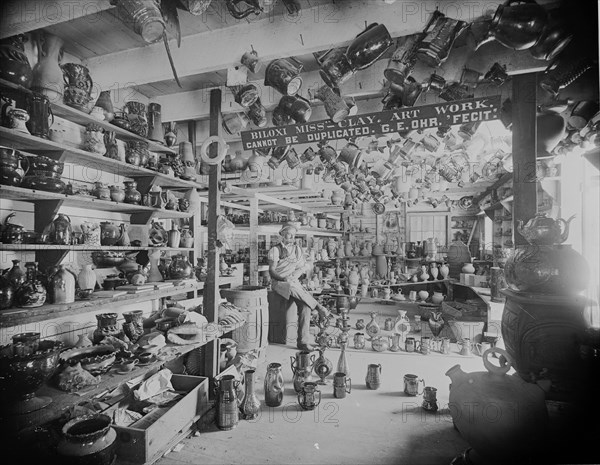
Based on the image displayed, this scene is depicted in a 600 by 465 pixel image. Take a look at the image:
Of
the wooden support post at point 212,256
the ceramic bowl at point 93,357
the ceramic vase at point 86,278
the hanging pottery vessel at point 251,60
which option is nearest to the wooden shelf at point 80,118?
the wooden support post at point 212,256

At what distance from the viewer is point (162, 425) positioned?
253cm

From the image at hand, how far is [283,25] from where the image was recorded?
231 cm

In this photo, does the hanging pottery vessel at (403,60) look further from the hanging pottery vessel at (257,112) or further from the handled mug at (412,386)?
the handled mug at (412,386)

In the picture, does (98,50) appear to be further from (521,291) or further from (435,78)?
(521,291)

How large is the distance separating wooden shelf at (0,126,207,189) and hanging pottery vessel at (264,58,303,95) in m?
1.60

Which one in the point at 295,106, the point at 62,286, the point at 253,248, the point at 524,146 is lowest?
the point at 62,286

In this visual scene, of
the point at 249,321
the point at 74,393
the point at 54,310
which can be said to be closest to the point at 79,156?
the point at 54,310

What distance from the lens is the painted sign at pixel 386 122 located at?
2.63m

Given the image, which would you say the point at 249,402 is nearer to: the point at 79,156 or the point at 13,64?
the point at 79,156

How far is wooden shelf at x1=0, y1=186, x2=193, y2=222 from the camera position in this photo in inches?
85.1

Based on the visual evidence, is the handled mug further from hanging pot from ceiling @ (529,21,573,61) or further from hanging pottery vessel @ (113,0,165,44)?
hanging pottery vessel @ (113,0,165,44)

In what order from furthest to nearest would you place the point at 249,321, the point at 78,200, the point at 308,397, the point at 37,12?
the point at 249,321 < the point at 308,397 < the point at 78,200 < the point at 37,12

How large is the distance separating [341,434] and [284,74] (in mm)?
3050

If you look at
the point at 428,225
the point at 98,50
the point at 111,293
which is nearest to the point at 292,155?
the point at 98,50
